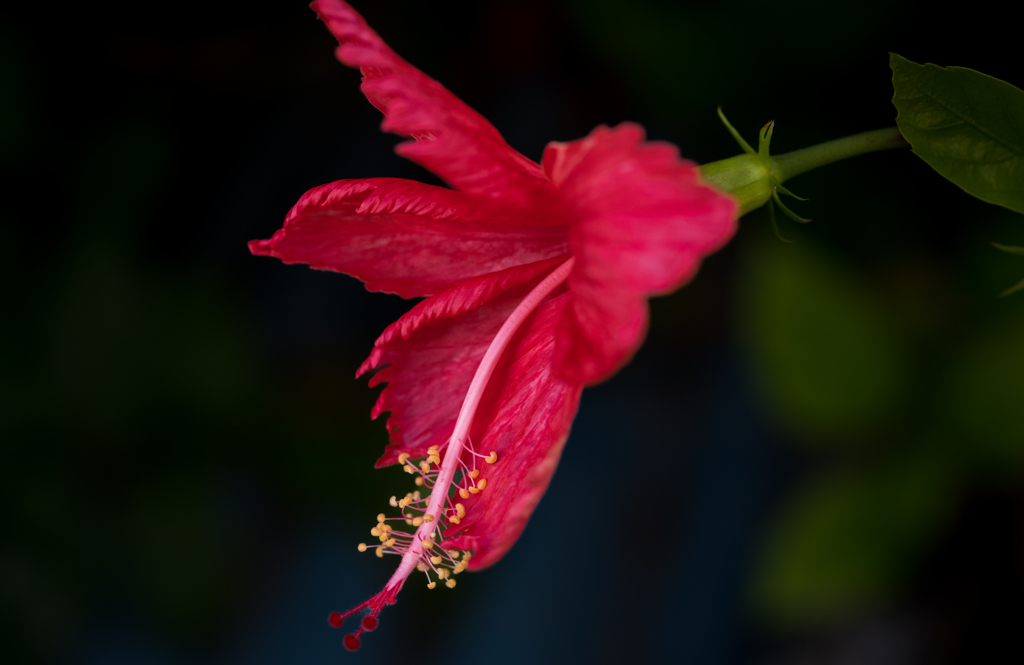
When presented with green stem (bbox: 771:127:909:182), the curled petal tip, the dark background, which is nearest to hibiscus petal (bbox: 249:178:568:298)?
the curled petal tip

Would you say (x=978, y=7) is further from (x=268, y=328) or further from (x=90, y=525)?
(x=90, y=525)

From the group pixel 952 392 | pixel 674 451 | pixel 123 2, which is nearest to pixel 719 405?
pixel 674 451

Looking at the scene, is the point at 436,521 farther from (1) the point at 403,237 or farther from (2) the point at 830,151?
(2) the point at 830,151

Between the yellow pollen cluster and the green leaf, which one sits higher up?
the green leaf

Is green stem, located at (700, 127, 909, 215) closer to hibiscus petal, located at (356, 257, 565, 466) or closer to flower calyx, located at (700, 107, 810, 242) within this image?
flower calyx, located at (700, 107, 810, 242)

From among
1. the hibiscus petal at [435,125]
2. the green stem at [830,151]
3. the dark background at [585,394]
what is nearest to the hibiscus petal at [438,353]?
the hibiscus petal at [435,125]

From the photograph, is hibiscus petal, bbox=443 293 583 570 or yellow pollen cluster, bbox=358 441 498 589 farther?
yellow pollen cluster, bbox=358 441 498 589
